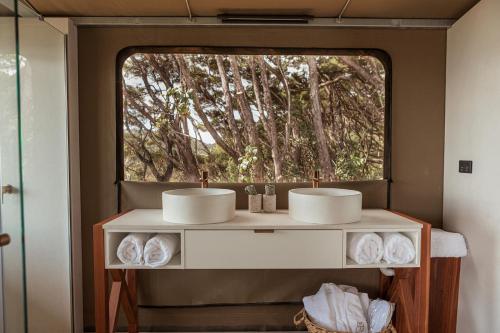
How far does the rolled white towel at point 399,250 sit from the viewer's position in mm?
1690

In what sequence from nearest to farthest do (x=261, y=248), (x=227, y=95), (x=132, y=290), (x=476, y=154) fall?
(x=261, y=248) < (x=476, y=154) < (x=132, y=290) < (x=227, y=95)

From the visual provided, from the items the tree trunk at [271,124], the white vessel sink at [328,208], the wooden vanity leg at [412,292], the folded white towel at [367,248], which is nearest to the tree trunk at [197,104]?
the tree trunk at [271,124]

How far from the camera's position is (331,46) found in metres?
2.19

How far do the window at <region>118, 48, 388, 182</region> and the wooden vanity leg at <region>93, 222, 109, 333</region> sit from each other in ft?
2.25

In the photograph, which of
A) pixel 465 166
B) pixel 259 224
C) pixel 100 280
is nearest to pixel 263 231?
pixel 259 224

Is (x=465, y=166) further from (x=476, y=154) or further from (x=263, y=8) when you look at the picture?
(x=263, y=8)

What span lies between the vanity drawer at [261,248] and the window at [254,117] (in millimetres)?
733

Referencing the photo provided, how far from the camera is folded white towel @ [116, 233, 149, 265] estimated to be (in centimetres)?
167

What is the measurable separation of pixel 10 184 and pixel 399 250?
1.79m

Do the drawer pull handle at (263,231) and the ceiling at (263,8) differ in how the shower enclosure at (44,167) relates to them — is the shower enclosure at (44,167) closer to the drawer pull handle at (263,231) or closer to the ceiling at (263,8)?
the ceiling at (263,8)

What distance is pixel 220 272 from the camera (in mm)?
2211

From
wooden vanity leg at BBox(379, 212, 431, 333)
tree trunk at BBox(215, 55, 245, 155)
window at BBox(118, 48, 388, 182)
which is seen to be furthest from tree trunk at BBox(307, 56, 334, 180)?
wooden vanity leg at BBox(379, 212, 431, 333)

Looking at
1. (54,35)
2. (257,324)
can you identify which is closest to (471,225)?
(257,324)

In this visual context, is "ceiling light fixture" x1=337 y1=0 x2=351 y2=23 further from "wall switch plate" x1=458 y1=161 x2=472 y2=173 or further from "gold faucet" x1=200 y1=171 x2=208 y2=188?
"gold faucet" x1=200 y1=171 x2=208 y2=188
